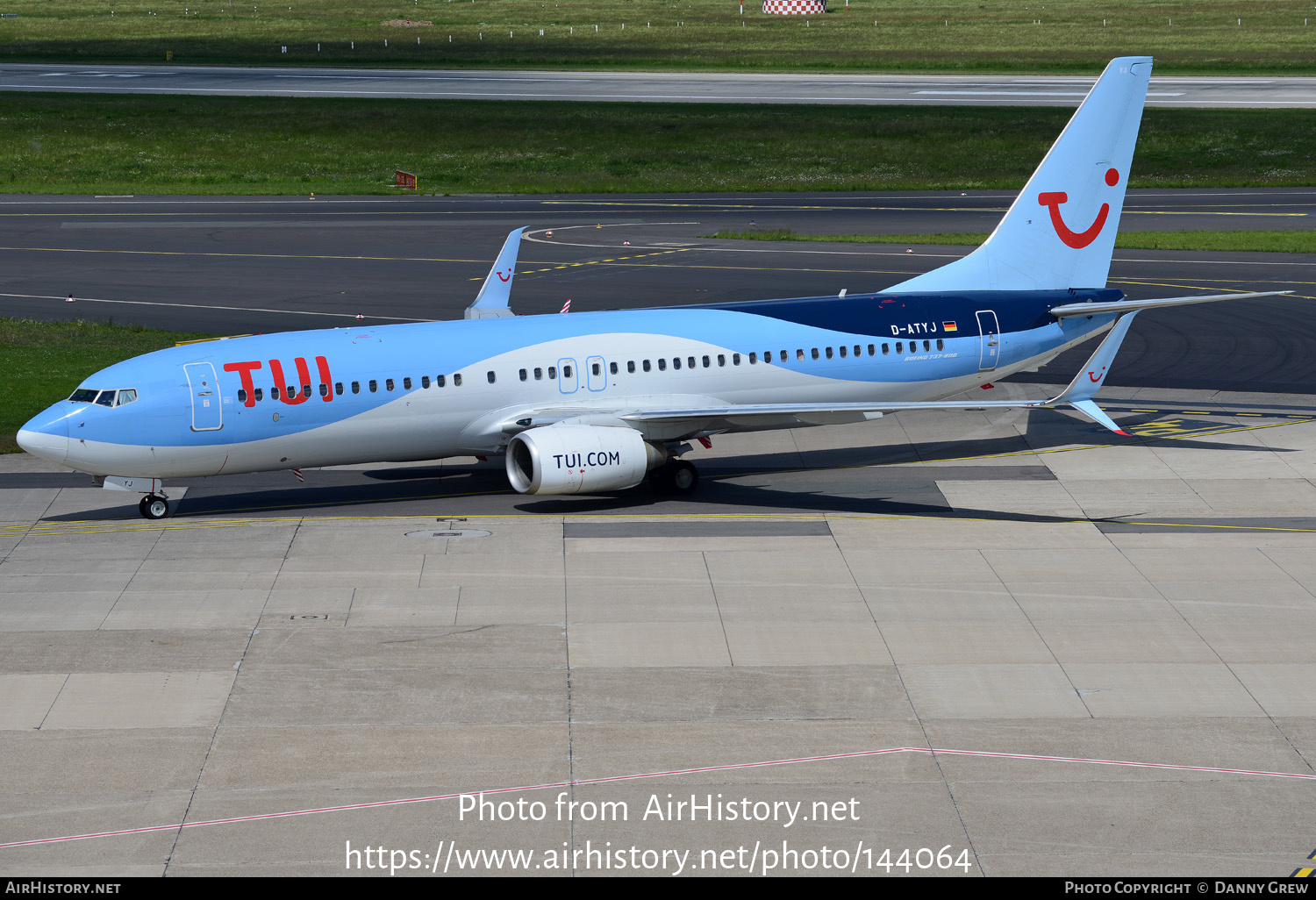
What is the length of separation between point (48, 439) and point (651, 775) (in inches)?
692

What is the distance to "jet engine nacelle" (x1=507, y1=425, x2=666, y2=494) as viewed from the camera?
109 feet

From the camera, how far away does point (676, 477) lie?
36.2 m

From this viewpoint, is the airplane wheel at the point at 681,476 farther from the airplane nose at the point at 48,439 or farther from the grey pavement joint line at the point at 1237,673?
the airplane nose at the point at 48,439

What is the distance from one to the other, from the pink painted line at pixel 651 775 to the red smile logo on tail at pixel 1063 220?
71.3 feet

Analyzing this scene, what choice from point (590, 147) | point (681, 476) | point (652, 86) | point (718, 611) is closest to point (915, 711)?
point (718, 611)

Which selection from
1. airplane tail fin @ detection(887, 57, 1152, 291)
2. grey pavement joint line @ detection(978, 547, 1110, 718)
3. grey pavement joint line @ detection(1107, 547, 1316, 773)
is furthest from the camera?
airplane tail fin @ detection(887, 57, 1152, 291)

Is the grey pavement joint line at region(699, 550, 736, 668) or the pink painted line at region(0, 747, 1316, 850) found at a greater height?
the pink painted line at region(0, 747, 1316, 850)

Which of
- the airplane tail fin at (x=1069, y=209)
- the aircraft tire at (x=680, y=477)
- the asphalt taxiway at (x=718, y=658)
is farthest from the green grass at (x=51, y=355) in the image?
the airplane tail fin at (x=1069, y=209)

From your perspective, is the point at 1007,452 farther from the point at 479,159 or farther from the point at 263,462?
the point at 479,159

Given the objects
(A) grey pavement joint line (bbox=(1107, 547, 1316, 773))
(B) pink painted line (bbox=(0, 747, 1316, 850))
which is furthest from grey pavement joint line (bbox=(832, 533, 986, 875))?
(A) grey pavement joint line (bbox=(1107, 547, 1316, 773))

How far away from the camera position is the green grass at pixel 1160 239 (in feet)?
221

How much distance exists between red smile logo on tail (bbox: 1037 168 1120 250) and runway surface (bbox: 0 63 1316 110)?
6752 centimetres

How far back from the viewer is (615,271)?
63.6 meters

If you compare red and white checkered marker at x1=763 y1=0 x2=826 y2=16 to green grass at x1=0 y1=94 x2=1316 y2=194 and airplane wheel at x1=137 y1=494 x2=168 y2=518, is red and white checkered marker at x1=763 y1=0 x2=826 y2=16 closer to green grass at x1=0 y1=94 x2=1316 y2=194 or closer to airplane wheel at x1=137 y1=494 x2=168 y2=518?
green grass at x1=0 y1=94 x2=1316 y2=194
